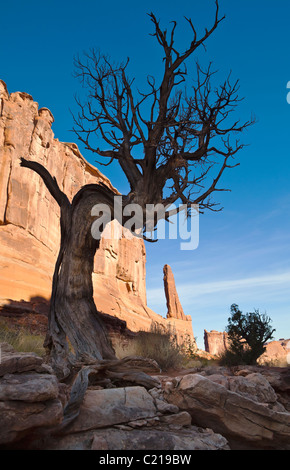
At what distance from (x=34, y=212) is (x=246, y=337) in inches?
703

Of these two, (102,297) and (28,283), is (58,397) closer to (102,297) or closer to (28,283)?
(28,283)

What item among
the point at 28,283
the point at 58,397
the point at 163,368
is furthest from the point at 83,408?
the point at 28,283

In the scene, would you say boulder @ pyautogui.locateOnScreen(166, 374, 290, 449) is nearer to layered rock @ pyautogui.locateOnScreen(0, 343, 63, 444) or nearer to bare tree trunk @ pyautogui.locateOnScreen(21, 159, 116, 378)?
layered rock @ pyautogui.locateOnScreen(0, 343, 63, 444)

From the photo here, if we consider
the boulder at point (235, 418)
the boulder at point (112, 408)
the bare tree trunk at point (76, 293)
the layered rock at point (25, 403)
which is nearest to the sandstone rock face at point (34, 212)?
the bare tree trunk at point (76, 293)

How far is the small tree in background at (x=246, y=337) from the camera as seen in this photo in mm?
13539

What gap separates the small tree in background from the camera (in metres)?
13.5

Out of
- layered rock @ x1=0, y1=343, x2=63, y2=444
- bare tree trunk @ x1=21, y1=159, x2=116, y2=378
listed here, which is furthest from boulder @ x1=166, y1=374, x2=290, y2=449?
bare tree trunk @ x1=21, y1=159, x2=116, y2=378

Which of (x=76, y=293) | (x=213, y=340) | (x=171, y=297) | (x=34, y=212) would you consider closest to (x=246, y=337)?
(x=76, y=293)

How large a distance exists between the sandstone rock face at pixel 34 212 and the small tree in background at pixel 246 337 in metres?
11.0

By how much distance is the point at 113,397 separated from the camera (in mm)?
3984

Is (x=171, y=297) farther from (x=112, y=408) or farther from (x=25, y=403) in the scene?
(x=25, y=403)

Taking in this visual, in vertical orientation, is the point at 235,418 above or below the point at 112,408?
below

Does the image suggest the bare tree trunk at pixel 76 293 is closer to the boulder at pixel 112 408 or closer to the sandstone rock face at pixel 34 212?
the boulder at pixel 112 408

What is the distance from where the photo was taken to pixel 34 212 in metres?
23.8
